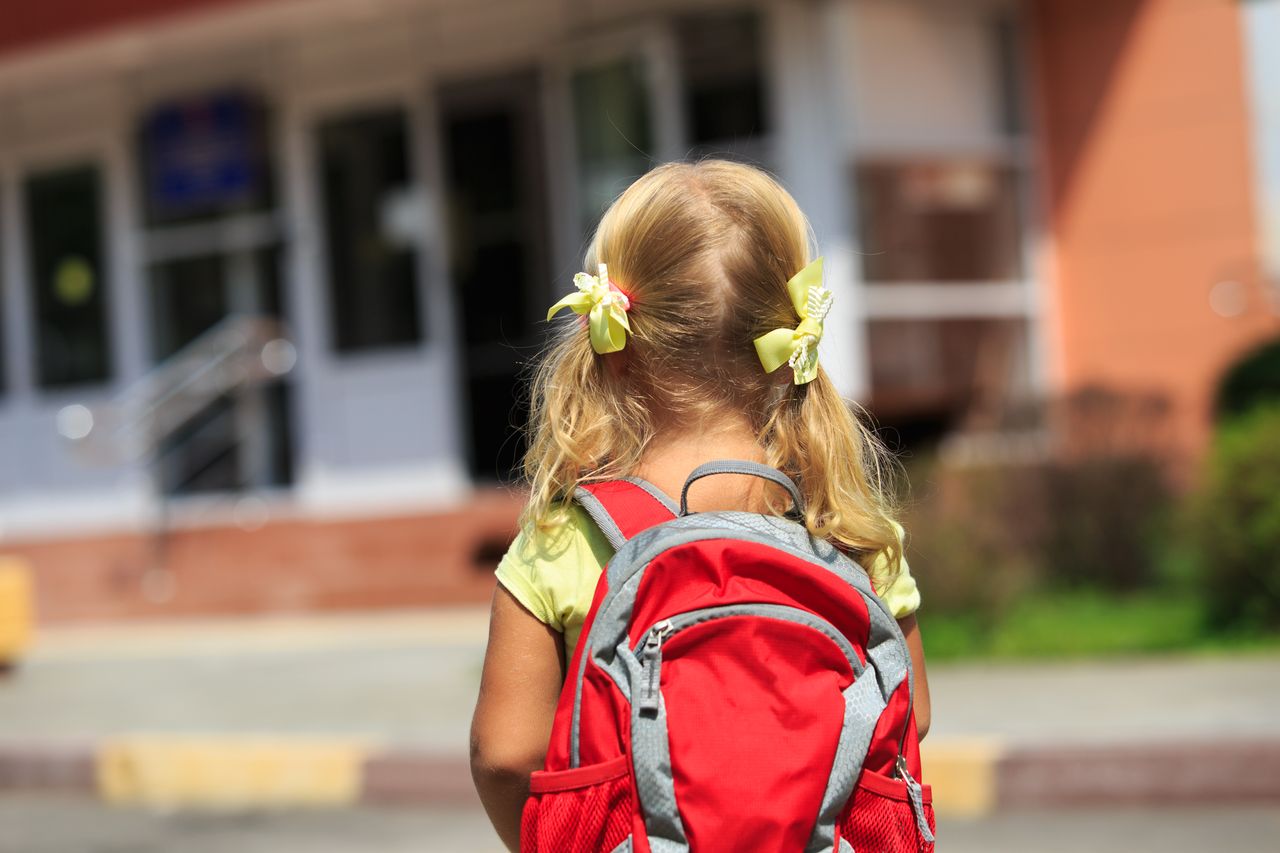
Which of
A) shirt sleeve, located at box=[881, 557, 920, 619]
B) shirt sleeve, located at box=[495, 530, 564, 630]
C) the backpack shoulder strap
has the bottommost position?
shirt sleeve, located at box=[881, 557, 920, 619]

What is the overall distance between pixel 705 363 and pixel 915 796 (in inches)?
21.9

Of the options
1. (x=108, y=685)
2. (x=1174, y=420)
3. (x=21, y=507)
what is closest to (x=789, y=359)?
(x=108, y=685)

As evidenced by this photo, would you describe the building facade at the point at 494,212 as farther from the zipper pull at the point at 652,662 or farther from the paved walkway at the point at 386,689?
the zipper pull at the point at 652,662

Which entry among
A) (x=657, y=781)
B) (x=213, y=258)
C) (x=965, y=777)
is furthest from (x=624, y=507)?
(x=213, y=258)

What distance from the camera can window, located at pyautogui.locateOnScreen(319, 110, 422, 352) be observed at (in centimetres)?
1210

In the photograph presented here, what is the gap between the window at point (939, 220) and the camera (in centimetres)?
1081

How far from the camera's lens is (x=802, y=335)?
1.91m

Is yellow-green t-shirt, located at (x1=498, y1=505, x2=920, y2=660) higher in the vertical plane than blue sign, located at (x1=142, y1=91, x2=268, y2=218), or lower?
lower

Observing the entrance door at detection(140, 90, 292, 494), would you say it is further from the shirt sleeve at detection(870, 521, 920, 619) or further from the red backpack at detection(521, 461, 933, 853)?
the red backpack at detection(521, 461, 933, 853)

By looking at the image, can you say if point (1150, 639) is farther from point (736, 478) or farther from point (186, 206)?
point (186, 206)

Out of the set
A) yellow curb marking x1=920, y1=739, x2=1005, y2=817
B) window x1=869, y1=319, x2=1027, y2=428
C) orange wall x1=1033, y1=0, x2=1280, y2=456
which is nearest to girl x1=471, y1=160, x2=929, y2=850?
yellow curb marking x1=920, y1=739, x2=1005, y2=817

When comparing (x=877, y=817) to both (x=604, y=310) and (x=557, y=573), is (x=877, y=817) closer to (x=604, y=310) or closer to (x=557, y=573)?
(x=557, y=573)

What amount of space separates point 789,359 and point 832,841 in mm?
558

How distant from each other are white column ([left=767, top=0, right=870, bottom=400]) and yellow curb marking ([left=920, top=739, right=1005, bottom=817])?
16.8 ft
